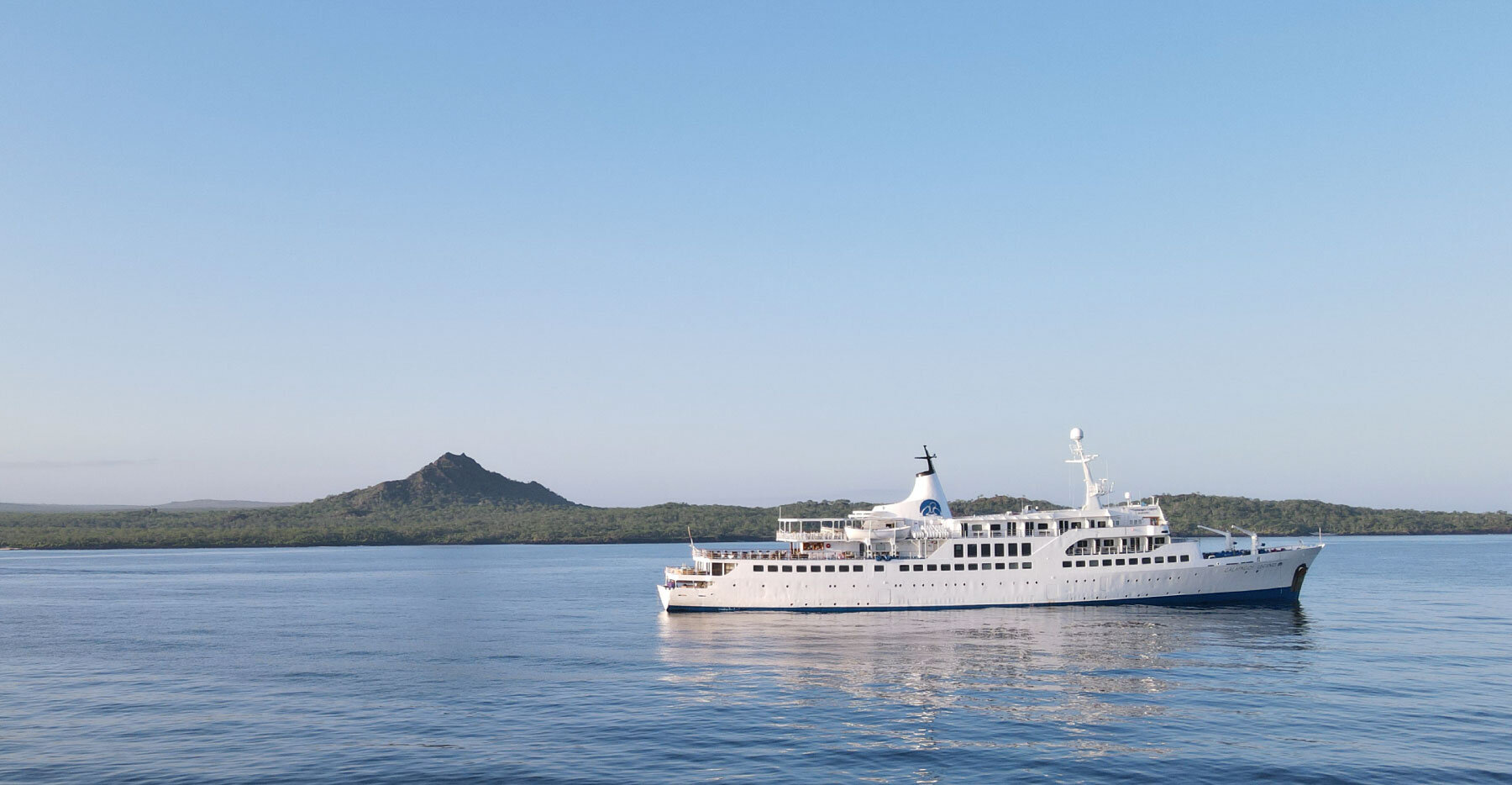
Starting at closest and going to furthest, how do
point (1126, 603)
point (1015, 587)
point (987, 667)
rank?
1. point (987, 667)
2. point (1126, 603)
3. point (1015, 587)

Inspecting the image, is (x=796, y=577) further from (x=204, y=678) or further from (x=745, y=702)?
(x=204, y=678)

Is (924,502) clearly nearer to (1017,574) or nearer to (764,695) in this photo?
(1017,574)

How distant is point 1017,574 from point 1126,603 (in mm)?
8103

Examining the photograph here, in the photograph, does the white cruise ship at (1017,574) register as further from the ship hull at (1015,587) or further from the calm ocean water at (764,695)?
the calm ocean water at (764,695)

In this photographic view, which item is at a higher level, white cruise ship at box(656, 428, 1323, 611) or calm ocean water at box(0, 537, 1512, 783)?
white cruise ship at box(656, 428, 1323, 611)

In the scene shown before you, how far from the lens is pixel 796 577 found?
2685 inches

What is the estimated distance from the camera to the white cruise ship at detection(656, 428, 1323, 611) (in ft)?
223

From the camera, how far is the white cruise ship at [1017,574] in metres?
67.9

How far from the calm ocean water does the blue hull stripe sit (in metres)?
1.32

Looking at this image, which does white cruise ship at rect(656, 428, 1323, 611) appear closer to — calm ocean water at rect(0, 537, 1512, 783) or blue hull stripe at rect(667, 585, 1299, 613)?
blue hull stripe at rect(667, 585, 1299, 613)

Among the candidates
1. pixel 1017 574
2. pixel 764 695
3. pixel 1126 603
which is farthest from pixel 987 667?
pixel 1126 603

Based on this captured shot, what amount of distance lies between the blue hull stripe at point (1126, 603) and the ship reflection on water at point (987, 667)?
1.14 metres

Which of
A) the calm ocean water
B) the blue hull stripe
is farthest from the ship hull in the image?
the calm ocean water

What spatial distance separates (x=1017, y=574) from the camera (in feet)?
224
